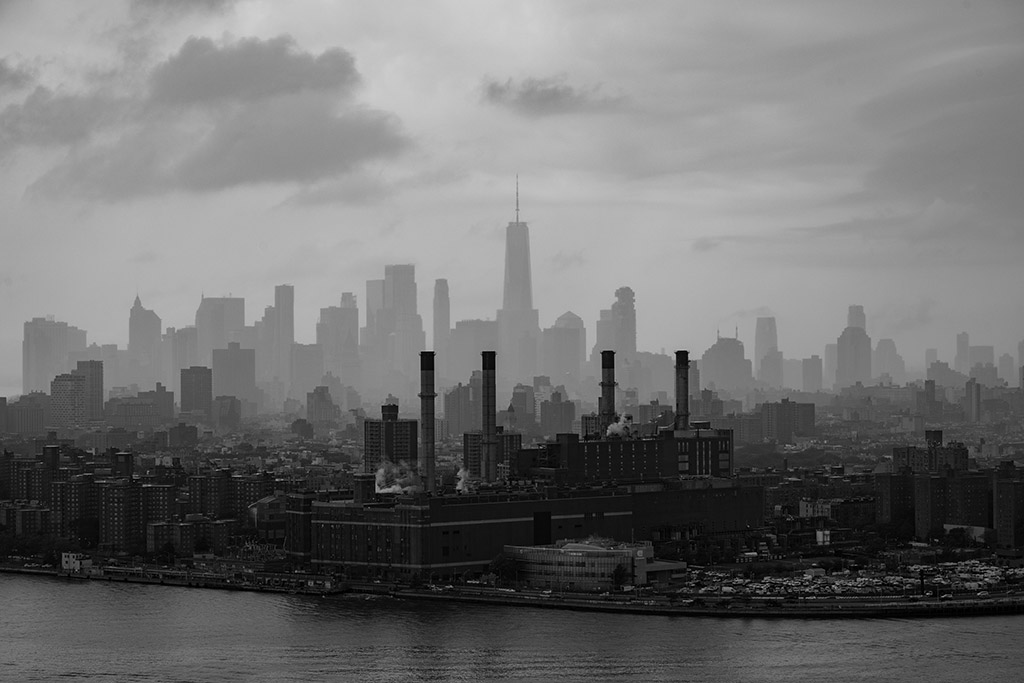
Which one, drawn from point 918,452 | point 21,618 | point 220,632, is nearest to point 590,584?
point 220,632

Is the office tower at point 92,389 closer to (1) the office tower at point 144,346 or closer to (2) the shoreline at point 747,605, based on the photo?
(1) the office tower at point 144,346

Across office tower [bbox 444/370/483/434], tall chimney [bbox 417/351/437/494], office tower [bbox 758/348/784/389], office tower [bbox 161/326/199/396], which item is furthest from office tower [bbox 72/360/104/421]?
tall chimney [bbox 417/351/437/494]

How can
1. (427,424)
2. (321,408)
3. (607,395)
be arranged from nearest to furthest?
(427,424)
(607,395)
(321,408)

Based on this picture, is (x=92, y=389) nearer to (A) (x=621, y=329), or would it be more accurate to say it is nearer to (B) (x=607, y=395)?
(A) (x=621, y=329)

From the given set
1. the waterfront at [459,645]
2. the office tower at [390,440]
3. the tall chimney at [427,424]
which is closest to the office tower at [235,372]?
the office tower at [390,440]

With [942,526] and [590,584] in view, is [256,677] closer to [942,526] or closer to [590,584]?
[590,584]

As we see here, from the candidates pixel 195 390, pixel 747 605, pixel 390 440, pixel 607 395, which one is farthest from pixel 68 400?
pixel 747 605
